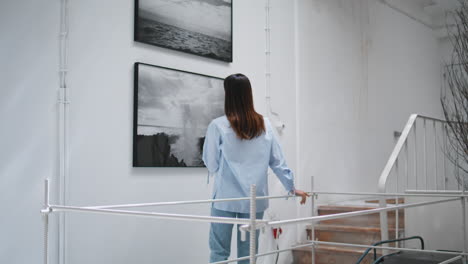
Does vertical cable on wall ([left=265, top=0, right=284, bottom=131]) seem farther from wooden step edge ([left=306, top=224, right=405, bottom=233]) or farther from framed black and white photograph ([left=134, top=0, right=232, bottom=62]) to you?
wooden step edge ([left=306, top=224, right=405, bottom=233])

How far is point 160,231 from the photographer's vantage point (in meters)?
3.27

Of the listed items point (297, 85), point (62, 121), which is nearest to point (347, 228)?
point (297, 85)

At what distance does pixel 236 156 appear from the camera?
2.37 meters

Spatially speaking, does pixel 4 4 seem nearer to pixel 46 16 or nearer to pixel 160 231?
pixel 46 16

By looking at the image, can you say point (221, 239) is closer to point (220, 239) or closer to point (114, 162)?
point (220, 239)

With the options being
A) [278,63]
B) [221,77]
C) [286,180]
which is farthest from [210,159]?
[278,63]

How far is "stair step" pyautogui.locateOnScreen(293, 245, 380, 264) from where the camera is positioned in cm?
372

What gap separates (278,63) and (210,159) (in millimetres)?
2204

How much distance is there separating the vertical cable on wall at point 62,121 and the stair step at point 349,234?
223 cm

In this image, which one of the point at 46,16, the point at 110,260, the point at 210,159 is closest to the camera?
the point at 210,159

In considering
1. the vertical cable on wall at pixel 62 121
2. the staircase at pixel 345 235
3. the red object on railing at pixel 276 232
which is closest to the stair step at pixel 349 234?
the staircase at pixel 345 235

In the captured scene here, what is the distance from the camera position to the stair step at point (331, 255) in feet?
12.2

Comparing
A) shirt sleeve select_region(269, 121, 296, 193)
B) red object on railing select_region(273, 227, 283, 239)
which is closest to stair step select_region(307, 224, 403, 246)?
red object on railing select_region(273, 227, 283, 239)

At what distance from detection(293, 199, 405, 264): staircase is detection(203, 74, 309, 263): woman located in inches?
63.0
